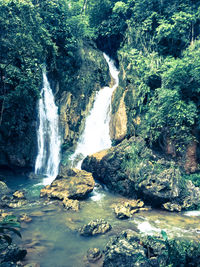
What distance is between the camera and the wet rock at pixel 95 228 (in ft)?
21.2

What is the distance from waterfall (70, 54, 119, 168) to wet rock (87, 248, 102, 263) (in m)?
7.86

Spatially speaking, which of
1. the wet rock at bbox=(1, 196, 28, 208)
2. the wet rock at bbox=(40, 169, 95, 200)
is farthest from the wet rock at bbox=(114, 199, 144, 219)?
the wet rock at bbox=(1, 196, 28, 208)

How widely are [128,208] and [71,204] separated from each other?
254 centimetres

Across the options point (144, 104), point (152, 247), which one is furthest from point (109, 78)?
point (152, 247)

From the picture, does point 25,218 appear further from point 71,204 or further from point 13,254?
point 13,254

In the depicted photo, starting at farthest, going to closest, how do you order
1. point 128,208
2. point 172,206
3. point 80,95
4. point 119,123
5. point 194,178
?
point 80,95, point 119,123, point 194,178, point 172,206, point 128,208

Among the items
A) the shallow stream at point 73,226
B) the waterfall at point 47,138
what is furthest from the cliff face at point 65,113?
the shallow stream at point 73,226

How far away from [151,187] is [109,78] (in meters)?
12.3

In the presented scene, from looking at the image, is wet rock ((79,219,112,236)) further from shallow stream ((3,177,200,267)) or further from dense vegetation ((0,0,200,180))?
dense vegetation ((0,0,200,180))

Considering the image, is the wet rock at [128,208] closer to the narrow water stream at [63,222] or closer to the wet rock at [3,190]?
the narrow water stream at [63,222]

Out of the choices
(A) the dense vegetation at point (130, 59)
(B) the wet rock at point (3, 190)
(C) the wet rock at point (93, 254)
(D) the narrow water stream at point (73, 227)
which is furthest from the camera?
(A) the dense vegetation at point (130, 59)

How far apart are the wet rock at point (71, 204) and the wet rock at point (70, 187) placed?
1.18 ft

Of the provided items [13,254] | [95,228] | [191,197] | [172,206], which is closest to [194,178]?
[191,197]

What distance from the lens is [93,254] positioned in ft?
17.4
